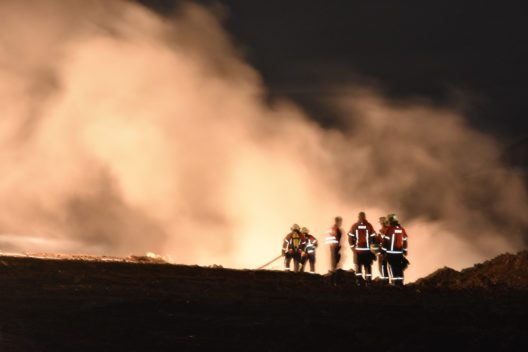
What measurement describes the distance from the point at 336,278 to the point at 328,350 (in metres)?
6.92

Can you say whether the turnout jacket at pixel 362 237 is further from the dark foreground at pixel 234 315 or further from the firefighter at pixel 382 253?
the dark foreground at pixel 234 315

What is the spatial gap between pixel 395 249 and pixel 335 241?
2.58 meters

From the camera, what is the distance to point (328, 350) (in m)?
10.1

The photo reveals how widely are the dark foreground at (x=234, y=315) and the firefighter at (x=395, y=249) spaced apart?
77.0 inches

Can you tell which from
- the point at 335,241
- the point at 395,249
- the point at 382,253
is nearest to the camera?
the point at 395,249

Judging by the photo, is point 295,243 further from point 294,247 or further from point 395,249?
point 395,249

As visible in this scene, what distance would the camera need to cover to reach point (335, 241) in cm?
2030

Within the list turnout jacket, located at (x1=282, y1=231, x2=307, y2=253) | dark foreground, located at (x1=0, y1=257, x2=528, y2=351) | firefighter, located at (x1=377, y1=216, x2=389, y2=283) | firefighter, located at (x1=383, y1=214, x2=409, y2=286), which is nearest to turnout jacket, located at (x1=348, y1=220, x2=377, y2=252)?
firefighter, located at (x1=377, y1=216, x2=389, y2=283)

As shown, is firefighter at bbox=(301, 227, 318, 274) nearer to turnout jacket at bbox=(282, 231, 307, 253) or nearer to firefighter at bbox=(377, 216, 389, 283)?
turnout jacket at bbox=(282, 231, 307, 253)

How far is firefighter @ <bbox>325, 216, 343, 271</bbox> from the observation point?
20.3 metres

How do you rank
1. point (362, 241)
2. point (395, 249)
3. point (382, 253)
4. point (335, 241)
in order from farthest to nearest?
1. point (335, 241)
2. point (382, 253)
3. point (362, 241)
4. point (395, 249)

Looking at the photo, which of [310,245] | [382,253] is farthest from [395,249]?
[310,245]

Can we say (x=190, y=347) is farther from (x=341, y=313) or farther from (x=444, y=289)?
(x=444, y=289)

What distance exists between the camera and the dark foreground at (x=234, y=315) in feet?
33.1
